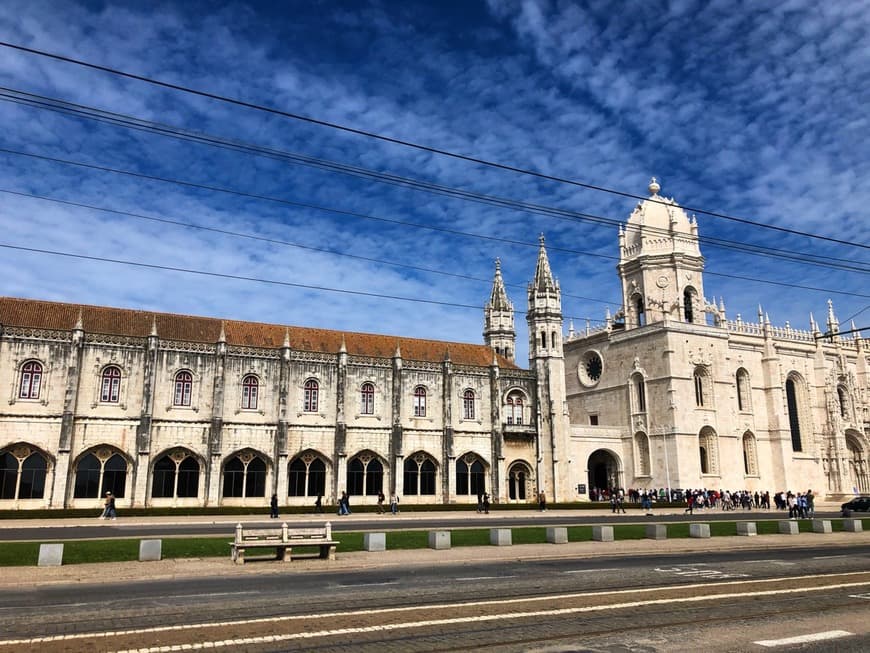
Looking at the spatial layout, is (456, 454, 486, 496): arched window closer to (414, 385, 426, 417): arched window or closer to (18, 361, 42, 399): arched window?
(414, 385, 426, 417): arched window

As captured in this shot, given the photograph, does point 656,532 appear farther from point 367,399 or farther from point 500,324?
point 500,324

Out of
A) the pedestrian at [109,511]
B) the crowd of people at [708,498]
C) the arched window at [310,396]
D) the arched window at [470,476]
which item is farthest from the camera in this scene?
the crowd of people at [708,498]

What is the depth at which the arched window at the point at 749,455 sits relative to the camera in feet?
201

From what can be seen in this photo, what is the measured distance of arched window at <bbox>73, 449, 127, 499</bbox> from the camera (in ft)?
134

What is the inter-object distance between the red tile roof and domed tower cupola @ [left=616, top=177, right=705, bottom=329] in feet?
49.6

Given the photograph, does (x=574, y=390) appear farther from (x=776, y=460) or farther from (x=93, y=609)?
(x=93, y=609)

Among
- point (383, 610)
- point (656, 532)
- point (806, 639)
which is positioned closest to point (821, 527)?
point (656, 532)

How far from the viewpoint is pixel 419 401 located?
51219mm

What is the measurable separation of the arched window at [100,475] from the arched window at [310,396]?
11965 mm

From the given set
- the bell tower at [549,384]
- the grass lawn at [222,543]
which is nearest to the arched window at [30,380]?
the grass lawn at [222,543]

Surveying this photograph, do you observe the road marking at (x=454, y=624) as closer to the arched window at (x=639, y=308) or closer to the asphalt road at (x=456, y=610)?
the asphalt road at (x=456, y=610)

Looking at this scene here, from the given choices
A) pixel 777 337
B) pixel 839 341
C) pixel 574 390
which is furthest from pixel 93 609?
pixel 839 341

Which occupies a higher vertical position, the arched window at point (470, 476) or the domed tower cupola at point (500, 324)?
the domed tower cupola at point (500, 324)

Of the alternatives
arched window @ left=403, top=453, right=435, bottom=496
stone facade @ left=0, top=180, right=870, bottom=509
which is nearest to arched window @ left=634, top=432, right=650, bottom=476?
stone facade @ left=0, top=180, right=870, bottom=509
